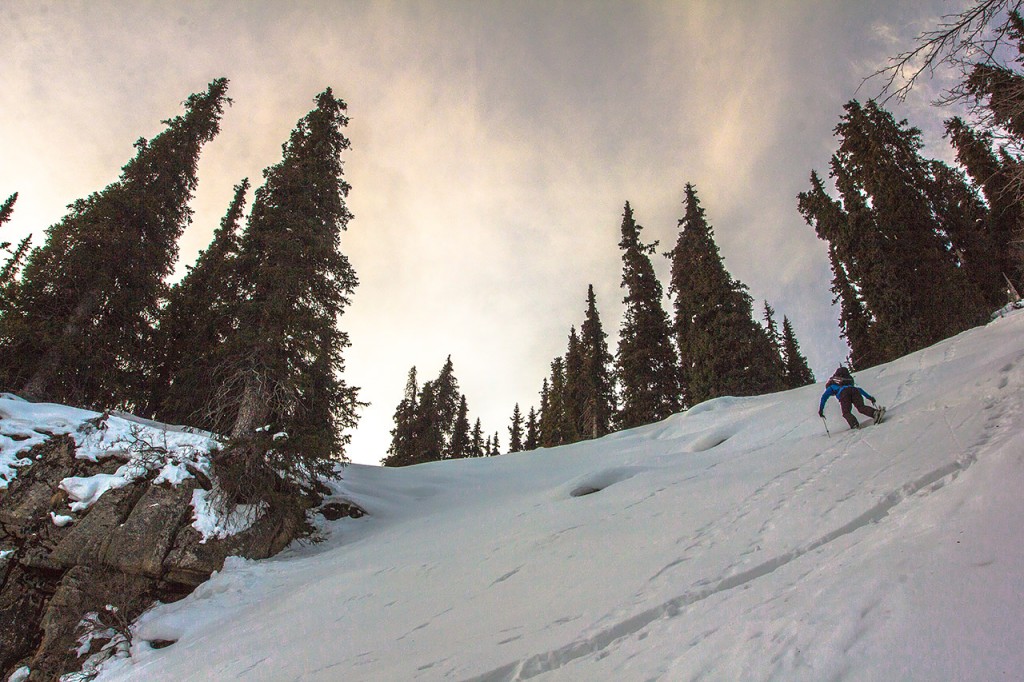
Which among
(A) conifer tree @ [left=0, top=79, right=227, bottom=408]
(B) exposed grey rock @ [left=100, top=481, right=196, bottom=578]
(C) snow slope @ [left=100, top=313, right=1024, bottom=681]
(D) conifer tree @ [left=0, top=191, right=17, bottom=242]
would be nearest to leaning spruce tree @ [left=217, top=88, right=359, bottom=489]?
(B) exposed grey rock @ [left=100, top=481, right=196, bottom=578]

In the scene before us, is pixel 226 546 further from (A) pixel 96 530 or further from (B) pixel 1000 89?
(B) pixel 1000 89

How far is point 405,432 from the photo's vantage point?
37969mm

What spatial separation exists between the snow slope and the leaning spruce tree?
2.72 metres

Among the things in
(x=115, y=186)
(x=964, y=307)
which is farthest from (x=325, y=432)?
(x=964, y=307)

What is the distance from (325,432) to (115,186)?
1391cm

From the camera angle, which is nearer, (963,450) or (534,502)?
(963,450)

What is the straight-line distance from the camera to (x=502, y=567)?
6445 millimetres

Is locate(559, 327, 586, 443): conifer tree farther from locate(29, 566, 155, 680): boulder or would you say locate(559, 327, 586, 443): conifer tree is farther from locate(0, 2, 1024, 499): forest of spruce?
locate(29, 566, 155, 680): boulder

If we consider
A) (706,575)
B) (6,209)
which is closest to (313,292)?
(706,575)

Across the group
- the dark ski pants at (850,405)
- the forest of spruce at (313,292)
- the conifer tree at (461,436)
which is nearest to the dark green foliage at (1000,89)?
the forest of spruce at (313,292)

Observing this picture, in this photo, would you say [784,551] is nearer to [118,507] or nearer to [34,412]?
[118,507]

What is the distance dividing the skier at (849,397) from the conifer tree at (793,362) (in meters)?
35.6

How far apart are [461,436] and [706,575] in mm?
42849

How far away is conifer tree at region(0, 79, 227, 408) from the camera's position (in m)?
13.8
